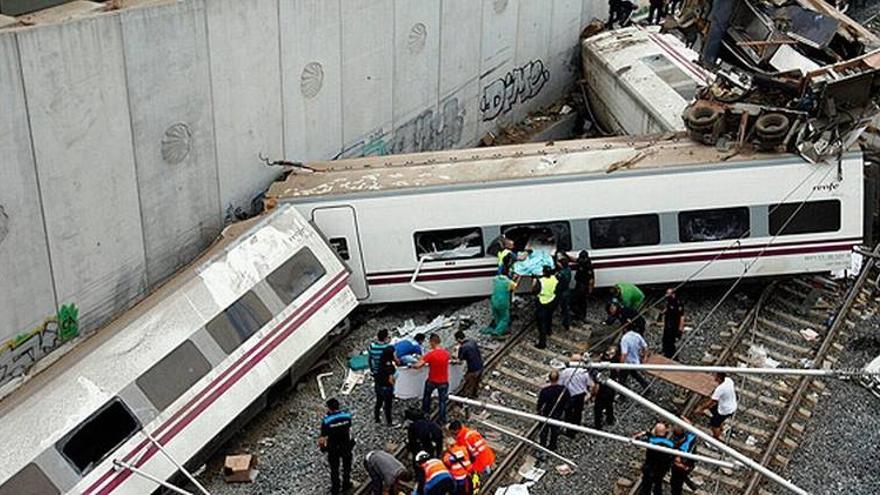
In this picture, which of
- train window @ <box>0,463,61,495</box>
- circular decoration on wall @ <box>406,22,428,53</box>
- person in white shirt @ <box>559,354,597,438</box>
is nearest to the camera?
train window @ <box>0,463,61,495</box>

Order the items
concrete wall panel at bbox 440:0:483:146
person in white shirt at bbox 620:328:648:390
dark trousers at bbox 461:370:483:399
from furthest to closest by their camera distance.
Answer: concrete wall panel at bbox 440:0:483:146 → dark trousers at bbox 461:370:483:399 → person in white shirt at bbox 620:328:648:390

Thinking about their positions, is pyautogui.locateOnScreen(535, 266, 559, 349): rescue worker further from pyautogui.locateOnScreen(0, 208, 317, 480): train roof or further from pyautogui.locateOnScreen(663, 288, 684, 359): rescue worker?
pyautogui.locateOnScreen(0, 208, 317, 480): train roof

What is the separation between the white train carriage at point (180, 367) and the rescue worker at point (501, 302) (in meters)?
2.17

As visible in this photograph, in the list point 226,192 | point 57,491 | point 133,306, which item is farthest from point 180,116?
point 57,491

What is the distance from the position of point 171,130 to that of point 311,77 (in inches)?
132

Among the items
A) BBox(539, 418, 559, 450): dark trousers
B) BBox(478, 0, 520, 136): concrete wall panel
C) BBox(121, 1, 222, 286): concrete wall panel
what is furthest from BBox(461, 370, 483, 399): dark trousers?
BBox(478, 0, 520, 136): concrete wall panel

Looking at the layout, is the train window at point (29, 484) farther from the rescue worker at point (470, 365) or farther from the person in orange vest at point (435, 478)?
the rescue worker at point (470, 365)

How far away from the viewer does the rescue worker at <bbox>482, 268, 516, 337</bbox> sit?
1638 centimetres

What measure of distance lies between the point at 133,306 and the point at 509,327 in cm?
578

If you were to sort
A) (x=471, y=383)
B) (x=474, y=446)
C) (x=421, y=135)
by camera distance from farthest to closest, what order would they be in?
1. (x=421, y=135)
2. (x=471, y=383)
3. (x=474, y=446)

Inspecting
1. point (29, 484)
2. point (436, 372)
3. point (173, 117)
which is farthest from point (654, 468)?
point (173, 117)

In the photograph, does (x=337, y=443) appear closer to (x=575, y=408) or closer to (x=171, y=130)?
(x=575, y=408)

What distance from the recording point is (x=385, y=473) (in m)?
12.4

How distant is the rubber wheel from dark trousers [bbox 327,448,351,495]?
8.51 m
